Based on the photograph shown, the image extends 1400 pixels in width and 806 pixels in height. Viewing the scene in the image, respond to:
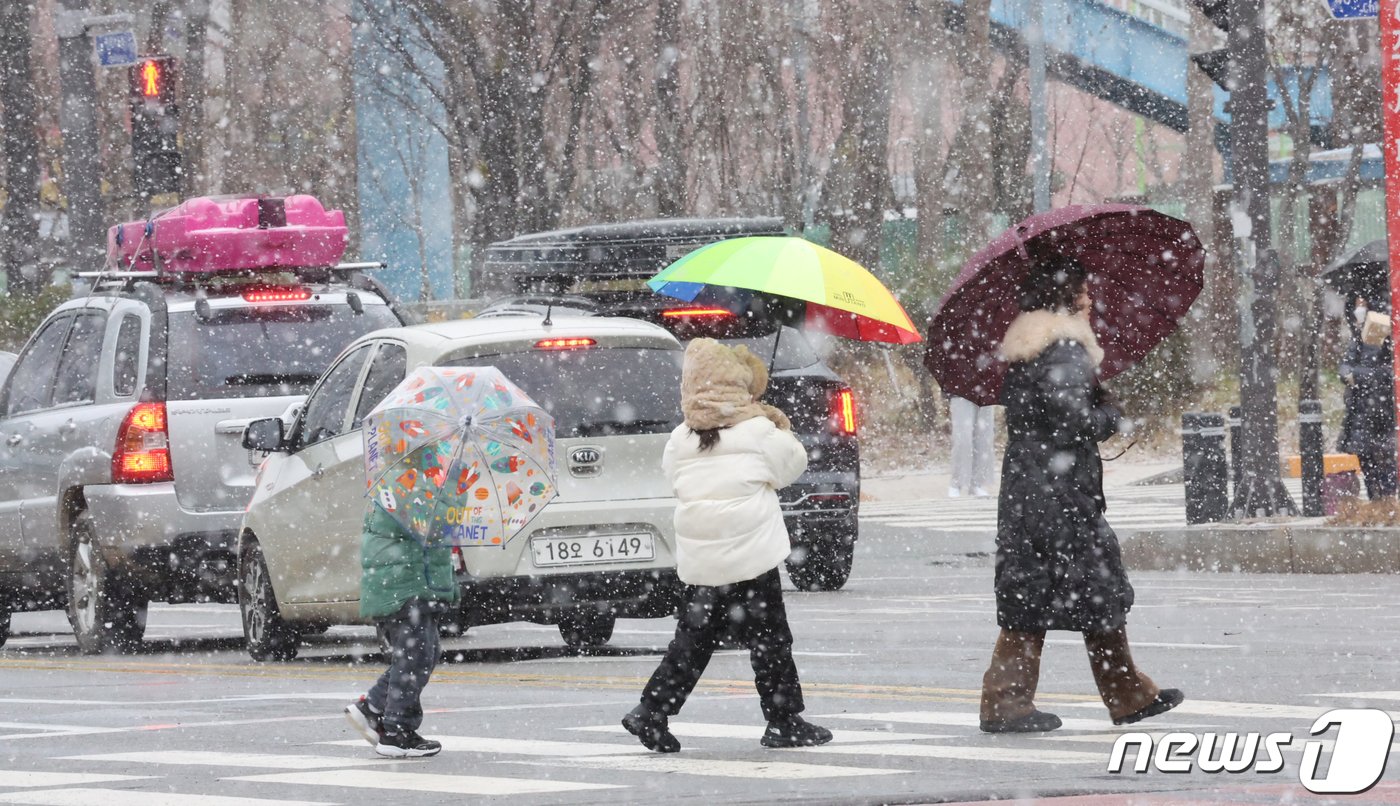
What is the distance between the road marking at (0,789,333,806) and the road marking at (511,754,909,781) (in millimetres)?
1027

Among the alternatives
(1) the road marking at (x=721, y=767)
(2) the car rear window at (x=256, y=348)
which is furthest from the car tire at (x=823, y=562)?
(1) the road marking at (x=721, y=767)

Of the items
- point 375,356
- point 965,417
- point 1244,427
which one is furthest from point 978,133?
point 375,356

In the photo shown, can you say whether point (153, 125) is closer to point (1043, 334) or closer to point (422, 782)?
point (1043, 334)

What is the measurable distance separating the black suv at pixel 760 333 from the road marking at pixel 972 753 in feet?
23.1

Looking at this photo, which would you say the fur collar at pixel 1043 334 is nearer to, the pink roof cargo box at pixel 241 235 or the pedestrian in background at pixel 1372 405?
the pink roof cargo box at pixel 241 235

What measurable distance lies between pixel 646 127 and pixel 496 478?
1173 inches

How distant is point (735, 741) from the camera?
29.2 ft

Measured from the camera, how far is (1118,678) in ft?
28.5

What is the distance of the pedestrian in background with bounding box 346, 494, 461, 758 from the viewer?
864 centimetres

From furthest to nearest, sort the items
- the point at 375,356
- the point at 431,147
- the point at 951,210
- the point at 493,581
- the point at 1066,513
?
1. the point at 431,147
2. the point at 951,210
3. the point at 375,356
4. the point at 493,581
5. the point at 1066,513

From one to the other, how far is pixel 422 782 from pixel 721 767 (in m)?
0.90

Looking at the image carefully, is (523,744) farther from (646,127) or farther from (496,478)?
(646,127)

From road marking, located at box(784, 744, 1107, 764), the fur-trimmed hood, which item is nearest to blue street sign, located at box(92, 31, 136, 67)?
the fur-trimmed hood

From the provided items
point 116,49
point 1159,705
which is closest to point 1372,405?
point 116,49
